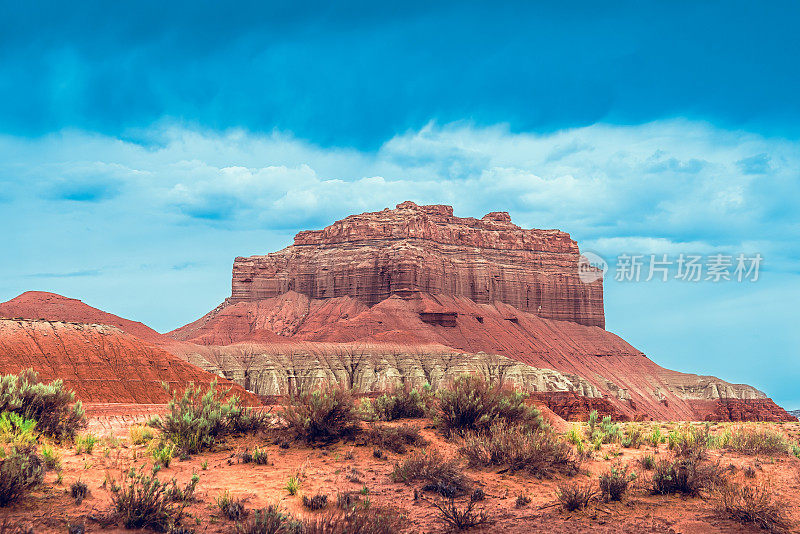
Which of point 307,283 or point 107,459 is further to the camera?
point 307,283

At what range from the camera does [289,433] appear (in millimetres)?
12570

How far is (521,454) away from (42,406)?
395 inches

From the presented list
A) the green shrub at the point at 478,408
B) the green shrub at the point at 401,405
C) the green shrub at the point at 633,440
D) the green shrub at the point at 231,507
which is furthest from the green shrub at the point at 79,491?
the green shrub at the point at 633,440

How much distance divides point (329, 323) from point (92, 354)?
74.2m

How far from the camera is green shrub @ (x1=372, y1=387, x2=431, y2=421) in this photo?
15.1 metres

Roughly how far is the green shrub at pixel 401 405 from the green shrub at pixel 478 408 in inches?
51.9

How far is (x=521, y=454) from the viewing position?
1098 cm

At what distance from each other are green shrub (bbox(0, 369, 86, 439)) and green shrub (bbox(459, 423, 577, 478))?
8440 millimetres

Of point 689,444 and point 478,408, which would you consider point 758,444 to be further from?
point 478,408

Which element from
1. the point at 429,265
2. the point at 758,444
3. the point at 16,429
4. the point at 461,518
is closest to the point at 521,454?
the point at 461,518

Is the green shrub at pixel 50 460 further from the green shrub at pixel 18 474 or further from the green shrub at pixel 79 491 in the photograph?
the green shrub at pixel 79 491

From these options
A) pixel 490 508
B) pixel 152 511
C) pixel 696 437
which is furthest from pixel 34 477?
pixel 696 437

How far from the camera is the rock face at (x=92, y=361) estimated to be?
25.8 metres

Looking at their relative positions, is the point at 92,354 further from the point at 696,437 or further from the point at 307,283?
the point at 307,283
